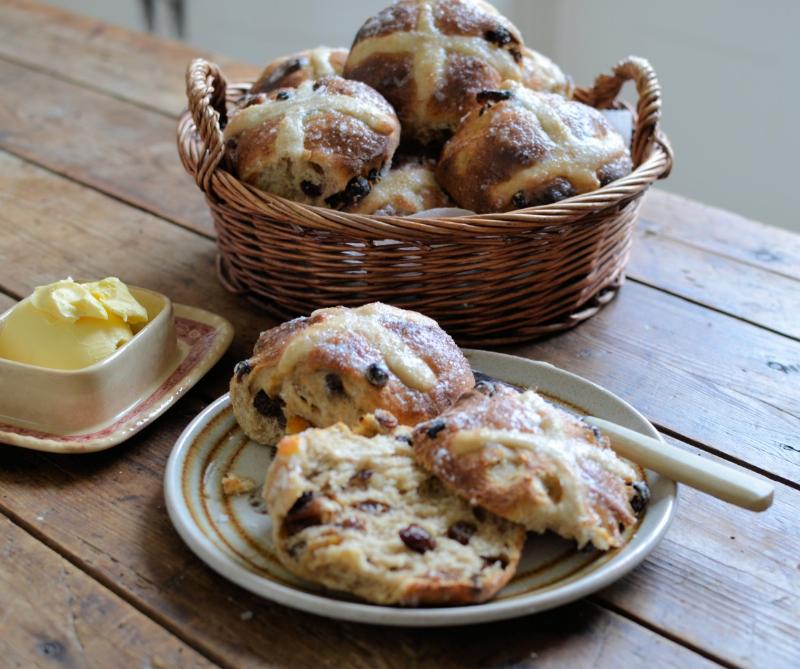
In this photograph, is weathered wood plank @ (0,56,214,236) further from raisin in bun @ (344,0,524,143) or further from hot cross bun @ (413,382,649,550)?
hot cross bun @ (413,382,649,550)

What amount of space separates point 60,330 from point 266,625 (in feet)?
1.54

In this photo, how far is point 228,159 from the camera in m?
1.32

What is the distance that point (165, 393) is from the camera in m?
1.16

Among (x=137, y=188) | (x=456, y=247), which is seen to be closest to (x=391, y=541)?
(x=456, y=247)

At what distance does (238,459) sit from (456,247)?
1.30 feet

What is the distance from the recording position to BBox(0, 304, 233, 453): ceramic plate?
1050 millimetres

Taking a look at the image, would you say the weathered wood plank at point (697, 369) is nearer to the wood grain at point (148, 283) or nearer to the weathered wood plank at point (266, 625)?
the wood grain at point (148, 283)

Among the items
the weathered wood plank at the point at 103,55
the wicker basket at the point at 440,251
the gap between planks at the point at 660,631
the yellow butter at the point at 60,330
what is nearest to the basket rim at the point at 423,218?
the wicker basket at the point at 440,251

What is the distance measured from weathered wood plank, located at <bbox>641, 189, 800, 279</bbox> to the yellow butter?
3.35 feet

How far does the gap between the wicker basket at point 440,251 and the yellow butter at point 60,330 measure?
256 millimetres

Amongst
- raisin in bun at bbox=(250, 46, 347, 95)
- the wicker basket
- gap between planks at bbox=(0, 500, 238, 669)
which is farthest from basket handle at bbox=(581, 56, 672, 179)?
gap between planks at bbox=(0, 500, 238, 669)

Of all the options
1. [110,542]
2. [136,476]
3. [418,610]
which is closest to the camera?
[418,610]

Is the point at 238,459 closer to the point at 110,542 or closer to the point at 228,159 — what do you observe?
the point at 110,542

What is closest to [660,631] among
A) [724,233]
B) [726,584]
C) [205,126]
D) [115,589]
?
[726,584]
